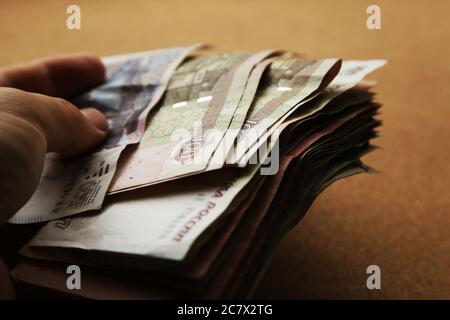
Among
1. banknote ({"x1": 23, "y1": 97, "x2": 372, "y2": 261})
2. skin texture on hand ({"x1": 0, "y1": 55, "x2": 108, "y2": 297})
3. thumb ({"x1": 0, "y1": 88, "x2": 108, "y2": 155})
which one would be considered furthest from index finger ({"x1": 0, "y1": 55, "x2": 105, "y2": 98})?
banknote ({"x1": 23, "y1": 97, "x2": 372, "y2": 261})

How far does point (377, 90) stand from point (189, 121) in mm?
504

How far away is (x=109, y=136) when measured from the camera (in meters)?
0.62

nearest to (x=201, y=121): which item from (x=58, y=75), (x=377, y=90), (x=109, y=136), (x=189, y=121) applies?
(x=189, y=121)

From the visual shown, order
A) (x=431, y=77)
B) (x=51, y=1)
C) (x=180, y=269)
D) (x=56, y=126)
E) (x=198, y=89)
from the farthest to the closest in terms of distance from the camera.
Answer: (x=51, y=1) → (x=431, y=77) → (x=198, y=89) → (x=56, y=126) → (x=180, y=269)

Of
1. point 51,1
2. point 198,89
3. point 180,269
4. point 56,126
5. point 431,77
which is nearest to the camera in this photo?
point 180,269

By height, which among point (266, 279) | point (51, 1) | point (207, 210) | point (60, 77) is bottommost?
point (266, 279)

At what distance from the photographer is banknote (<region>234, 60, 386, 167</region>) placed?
0.47 meters

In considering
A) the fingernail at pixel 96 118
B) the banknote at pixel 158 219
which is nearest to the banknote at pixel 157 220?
the banknote at pixel 158 219

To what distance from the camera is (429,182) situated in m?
0.72

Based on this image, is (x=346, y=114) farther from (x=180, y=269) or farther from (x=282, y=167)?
(x=180, y=269)

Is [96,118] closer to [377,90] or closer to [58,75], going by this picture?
[58,75]

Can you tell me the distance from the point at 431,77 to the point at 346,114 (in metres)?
0.46

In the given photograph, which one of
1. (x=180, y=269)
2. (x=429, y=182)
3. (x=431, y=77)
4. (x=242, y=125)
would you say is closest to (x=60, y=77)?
(x=242, y=125)
